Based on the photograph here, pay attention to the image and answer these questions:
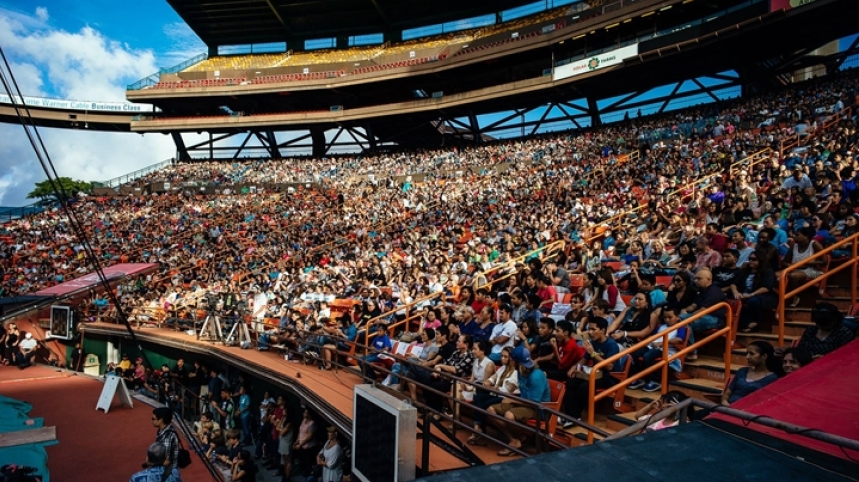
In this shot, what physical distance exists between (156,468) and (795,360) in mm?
6292

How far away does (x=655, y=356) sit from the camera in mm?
5863

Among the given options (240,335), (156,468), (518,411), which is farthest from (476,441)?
(240,335)

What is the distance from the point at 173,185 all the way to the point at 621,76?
30118mm

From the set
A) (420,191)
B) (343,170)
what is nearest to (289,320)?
(420,191)

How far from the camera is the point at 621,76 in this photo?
2828 cm

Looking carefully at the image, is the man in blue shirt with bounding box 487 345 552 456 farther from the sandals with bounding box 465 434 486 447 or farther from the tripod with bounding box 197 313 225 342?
the tripod with bounding box 197 313 225 342

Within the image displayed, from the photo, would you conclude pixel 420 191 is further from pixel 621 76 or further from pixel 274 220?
pixel 621 76

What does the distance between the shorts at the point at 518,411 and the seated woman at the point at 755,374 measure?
6.08 feet

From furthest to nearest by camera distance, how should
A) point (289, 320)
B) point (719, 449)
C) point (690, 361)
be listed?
point (289, 320) < point (690, 361) < point (719, 449)

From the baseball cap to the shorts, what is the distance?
447 mm

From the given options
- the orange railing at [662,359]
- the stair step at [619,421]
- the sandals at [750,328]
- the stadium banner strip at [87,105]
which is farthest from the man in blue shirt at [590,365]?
the stadium banner strip at [87,105]

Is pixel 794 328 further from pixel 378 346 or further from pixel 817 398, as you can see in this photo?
pixel 378 346

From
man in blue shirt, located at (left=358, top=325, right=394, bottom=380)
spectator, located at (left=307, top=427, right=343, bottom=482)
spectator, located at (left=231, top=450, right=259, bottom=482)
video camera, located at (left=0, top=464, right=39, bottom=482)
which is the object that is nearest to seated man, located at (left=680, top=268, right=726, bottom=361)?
man in blue shirt, located at (left=358, top=325, right=394, bottom=380)

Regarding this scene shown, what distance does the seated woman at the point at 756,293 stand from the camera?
6.26 metres
